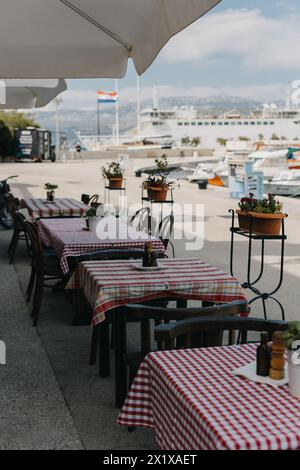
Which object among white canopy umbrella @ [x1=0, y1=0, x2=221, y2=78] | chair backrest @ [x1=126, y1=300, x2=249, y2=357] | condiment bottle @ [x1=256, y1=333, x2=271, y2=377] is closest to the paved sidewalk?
chair backrest @ [x1=126, y1=300, x2=249, y2=357]

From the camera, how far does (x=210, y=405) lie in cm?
248

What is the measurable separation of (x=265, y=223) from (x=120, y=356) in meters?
2.25

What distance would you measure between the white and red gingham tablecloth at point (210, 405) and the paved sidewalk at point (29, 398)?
95 centimetres

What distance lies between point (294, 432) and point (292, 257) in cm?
825

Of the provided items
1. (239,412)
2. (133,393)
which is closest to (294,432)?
(239,412)

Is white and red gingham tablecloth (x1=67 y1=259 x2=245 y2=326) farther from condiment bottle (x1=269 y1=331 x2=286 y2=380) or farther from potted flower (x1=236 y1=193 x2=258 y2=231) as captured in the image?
condiment bottle (x1=269 y1=331 x2=286 y2=380)

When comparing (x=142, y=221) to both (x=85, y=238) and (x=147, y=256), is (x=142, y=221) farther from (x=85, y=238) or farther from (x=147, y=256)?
(x=147, y=256)

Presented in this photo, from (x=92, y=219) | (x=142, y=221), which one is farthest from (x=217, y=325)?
(x=142, y=221)

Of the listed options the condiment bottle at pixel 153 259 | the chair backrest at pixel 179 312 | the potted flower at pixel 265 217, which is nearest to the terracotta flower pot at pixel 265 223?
the potted flower at pixel 265 217

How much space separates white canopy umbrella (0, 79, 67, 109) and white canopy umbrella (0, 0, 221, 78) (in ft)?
9.15

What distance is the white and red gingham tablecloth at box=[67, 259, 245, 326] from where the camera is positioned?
14.5ft

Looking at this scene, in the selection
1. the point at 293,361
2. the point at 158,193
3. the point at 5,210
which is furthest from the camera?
the point at 5,210

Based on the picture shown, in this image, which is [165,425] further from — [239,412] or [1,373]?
[1,373]
